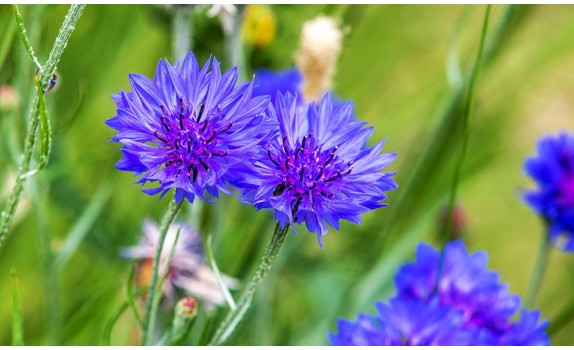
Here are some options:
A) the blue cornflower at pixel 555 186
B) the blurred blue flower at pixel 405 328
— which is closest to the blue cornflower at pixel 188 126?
the blurred blue flower at pixel 405 328

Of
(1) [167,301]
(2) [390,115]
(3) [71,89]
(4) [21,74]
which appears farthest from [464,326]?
(3) [71,89]

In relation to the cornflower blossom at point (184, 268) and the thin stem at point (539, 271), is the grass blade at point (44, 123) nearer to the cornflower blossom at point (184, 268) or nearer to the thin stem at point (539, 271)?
the cornflower blossom at point (184, 268)

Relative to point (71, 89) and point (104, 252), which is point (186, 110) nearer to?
point (104, 252)

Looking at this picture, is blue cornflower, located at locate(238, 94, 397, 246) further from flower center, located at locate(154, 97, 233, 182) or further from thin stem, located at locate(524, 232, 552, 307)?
thin stem, located at locate(524, 232, 552, 307)

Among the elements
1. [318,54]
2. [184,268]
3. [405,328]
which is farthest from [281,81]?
[405,328]

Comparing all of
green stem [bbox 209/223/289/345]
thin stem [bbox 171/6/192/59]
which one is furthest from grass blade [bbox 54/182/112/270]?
green stem [bbox 209/223/289/345]
